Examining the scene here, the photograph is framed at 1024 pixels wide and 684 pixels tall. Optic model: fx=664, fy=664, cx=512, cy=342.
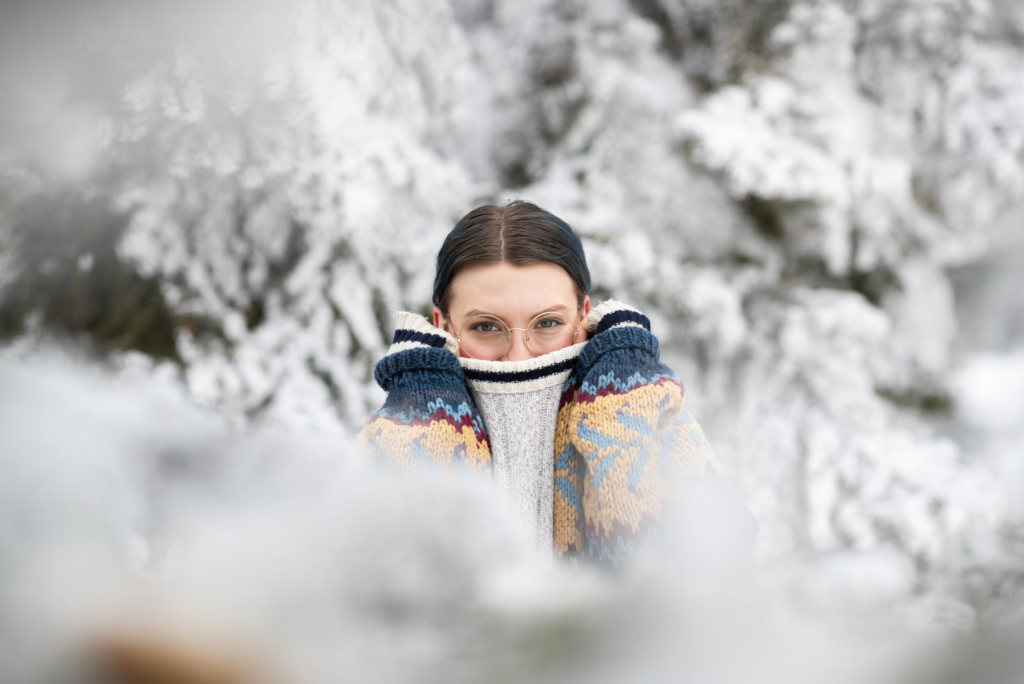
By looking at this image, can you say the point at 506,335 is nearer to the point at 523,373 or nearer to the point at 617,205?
the point at 523,373

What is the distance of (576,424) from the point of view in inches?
23.6

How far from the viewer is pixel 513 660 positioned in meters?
0.11

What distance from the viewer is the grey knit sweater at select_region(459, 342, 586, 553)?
0.64 m

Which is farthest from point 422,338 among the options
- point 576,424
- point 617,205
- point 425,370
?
point 617,205

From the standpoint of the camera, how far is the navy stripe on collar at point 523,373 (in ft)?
2.14

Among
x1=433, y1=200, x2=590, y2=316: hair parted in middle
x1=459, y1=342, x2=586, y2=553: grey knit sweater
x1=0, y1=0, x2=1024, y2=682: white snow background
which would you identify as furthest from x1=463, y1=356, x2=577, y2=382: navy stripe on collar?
x1=0, y1=0, x2=1024, y2=682: white snow background

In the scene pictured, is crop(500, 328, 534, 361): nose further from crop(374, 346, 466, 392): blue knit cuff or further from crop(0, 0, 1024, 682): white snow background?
crop(0, 0, 1024, 682): white snow background

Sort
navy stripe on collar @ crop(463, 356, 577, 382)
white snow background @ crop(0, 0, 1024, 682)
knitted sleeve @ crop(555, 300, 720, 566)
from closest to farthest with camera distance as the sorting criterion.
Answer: knitted sleeve @ crop(555, 300, 720, 566)
navy stripe on collar @ crop(463, 356, 577, 382)
white snow background @ crop(0, 0, 1024, 682)

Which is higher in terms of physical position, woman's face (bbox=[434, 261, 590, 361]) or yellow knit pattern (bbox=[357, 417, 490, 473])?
woman's face (bbox=[434, 261, 590, 361])

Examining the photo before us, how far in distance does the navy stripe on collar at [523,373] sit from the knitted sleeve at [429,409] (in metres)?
0.02

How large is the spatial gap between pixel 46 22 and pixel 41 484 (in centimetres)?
72

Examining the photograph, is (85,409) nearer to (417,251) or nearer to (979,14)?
(417,251)

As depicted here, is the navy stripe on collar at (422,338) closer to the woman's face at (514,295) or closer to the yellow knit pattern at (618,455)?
the woman's face at (514,295)

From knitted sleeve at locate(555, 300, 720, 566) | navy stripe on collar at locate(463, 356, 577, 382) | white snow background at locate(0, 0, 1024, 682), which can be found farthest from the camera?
white snow background at locate(0, 0, 1024, 682)
